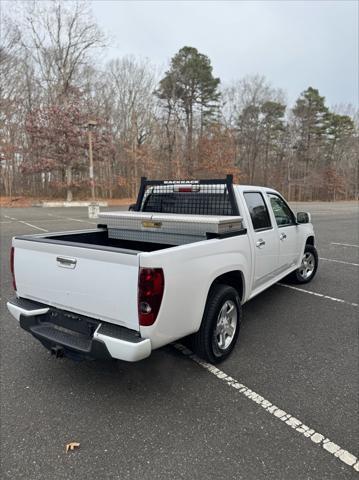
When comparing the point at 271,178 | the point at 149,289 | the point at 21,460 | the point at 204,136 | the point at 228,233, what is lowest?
the point at 21,460

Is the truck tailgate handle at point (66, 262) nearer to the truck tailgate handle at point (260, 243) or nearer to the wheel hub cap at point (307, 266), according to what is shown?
the truck tailgate handle at point (260, 243)

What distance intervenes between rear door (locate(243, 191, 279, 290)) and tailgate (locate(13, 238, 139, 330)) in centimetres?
184

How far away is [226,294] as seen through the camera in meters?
3.04

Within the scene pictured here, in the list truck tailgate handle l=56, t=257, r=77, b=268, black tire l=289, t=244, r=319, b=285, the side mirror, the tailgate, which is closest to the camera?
the tailgate

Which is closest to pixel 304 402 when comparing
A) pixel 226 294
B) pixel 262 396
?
pixel 262 396

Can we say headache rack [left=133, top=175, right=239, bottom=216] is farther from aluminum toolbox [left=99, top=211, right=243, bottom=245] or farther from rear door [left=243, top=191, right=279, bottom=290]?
aluminum toolbox [left=99, top=211, right=243, bottom=245]

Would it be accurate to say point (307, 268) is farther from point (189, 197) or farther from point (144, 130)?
point (144, 130)

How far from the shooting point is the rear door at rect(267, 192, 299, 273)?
175 inches

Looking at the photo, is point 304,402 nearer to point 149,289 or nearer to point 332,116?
point 149,289

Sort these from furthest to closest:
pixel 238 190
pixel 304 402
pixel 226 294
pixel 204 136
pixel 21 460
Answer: pixel 204 136 < pixel 238 190 < pixel 226 294 < pixel 304 402 < pixel 21 460

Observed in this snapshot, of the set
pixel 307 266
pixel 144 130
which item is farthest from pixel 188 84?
pixel 307 266

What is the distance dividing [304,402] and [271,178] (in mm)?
51400

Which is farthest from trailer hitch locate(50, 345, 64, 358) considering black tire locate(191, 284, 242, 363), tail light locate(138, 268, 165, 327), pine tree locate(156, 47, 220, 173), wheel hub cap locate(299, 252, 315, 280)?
pine tree locate(156, 47, 220, 173)

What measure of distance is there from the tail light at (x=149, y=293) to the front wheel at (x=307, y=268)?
12.9 feet
